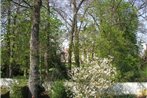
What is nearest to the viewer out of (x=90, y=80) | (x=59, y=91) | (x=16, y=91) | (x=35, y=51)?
(x=90, y=80)

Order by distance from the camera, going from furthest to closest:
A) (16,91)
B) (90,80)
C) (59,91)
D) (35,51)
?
(35,51), (16,91), (59,91), (90,80)

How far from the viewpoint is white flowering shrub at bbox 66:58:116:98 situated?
61.5 ft

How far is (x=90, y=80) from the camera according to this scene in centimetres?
1892

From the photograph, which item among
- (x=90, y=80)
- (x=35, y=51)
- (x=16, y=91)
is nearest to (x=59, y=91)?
(x=90, y=80)

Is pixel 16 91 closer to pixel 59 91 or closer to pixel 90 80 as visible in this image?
pixel 59 91

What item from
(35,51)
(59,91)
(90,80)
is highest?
(35,51)

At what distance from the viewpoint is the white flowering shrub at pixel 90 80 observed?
18.7 metres

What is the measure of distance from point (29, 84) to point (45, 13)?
11484 mm

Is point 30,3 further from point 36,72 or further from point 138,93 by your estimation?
point 138,93

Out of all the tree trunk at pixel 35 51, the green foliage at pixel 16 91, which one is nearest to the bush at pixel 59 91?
the green foliage at pixel 16 91

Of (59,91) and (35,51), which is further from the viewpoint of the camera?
(35,51)

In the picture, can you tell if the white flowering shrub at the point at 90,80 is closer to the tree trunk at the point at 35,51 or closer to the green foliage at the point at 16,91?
the green foliage at the point at 16,91

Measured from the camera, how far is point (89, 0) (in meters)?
39.0

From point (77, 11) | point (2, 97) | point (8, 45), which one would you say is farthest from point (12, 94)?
point (77, 11)
